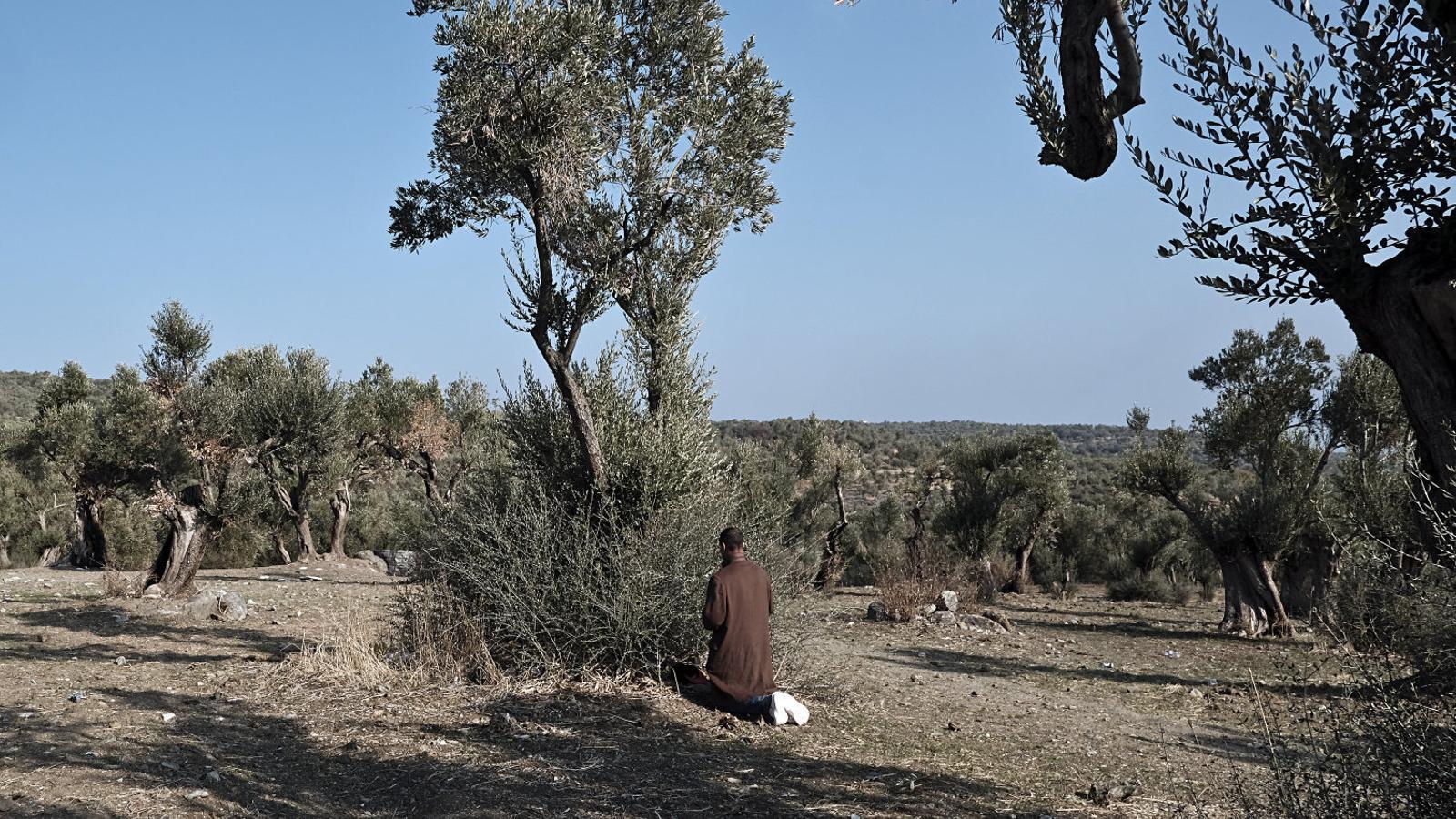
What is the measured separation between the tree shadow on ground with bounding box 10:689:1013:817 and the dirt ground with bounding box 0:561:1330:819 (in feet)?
0.08

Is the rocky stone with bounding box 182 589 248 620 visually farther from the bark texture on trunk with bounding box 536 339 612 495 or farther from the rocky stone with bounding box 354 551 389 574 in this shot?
the rocky stone with bounding box 354 551 389 574

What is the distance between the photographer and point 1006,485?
29766 mm

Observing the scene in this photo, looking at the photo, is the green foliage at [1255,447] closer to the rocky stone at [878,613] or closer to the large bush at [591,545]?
the rocky stone at [878,613]

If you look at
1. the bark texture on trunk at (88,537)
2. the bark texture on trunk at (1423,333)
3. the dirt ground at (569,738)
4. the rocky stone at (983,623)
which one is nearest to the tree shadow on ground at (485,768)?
the dirt ground at (569,738)

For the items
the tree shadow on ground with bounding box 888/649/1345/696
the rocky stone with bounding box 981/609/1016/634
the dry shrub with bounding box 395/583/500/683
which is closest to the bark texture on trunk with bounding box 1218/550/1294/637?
the rocky stone with bounding box 981/609/1016/634

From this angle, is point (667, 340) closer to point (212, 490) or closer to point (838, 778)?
point (838, 778)

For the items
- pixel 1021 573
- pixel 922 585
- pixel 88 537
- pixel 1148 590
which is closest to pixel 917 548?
pixel 922 585

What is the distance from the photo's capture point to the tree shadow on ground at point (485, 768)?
21.1ft

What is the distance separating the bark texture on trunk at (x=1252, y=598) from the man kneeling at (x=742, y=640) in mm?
13608

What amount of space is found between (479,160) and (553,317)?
1.79m

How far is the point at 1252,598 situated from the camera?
19.3 meters

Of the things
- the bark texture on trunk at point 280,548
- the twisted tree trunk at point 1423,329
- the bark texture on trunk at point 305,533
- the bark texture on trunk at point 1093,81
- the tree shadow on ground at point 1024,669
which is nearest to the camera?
the twisted tree trunk at point 1423,329

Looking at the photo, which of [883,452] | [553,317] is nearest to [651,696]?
[553,317]

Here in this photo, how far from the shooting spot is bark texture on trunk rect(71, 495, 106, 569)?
93.1 feet
